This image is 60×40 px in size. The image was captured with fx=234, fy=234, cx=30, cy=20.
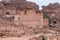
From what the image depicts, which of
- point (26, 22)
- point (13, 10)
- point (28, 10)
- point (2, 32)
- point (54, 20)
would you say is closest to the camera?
point (2, 32)

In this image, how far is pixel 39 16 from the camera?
98.3 ft

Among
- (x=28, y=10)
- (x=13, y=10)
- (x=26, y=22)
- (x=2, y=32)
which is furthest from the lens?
(x=13, y=10)

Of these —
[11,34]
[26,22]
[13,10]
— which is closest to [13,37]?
[11,34]

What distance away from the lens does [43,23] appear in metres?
30.4

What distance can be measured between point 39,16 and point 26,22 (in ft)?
6.65

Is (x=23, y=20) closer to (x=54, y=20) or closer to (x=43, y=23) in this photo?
(x=43, y=23)

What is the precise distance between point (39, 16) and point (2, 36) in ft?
46.1

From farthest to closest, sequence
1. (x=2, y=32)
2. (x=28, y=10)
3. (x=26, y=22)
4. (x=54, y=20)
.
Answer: (x=54, y=20)
(x=28, y=10)
(x=26, y=22)
(x=2, y=32)

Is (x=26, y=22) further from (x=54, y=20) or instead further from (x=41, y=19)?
(x=54, y=20)

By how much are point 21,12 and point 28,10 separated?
993 mm

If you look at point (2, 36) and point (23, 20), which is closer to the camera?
point (2, 36)

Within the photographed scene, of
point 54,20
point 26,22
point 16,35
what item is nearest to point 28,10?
point 26,22

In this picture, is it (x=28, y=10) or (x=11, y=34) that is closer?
(x=11, y=34)

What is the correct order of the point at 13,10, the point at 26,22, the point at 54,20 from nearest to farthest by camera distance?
1. the point at 26,22
2. the point at 13,10
3. the point at 54,20
